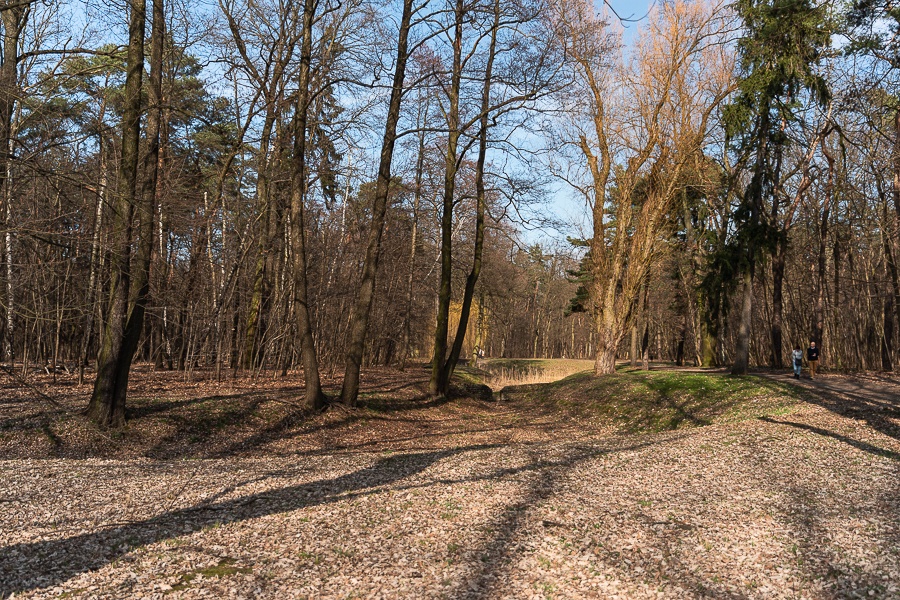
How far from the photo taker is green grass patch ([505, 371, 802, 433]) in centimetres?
1600

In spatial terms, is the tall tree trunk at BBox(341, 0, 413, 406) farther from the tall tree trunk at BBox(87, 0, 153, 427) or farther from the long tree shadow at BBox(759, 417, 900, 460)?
the long tree shadow at BBox(759, 417, 900, 460)

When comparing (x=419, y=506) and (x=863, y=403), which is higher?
(x=863, y=403)

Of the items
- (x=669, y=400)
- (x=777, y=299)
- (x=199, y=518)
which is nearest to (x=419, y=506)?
(x=199, y=518)

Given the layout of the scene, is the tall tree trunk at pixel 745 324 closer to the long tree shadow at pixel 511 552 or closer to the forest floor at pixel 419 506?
the forest floor at pixel 419 506

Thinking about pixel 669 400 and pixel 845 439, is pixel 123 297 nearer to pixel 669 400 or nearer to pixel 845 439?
pixel 845 439

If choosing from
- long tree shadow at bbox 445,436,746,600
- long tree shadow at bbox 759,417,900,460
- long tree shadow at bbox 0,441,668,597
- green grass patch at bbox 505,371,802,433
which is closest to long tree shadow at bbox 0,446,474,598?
long tree shadow at bbox 0,441,668,597

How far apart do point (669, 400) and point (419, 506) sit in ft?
43.6

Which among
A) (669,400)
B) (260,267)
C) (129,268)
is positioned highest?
(260,267)

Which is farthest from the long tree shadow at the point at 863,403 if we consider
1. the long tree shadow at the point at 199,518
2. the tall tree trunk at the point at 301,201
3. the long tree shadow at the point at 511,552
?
the tall tree trunk at the point at 301,201

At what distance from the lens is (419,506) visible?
694 centimetres

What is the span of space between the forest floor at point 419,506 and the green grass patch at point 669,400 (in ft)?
6.35

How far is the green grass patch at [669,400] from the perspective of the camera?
16.0m

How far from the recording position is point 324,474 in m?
8.56

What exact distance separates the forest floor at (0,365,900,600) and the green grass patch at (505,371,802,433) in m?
1.94
